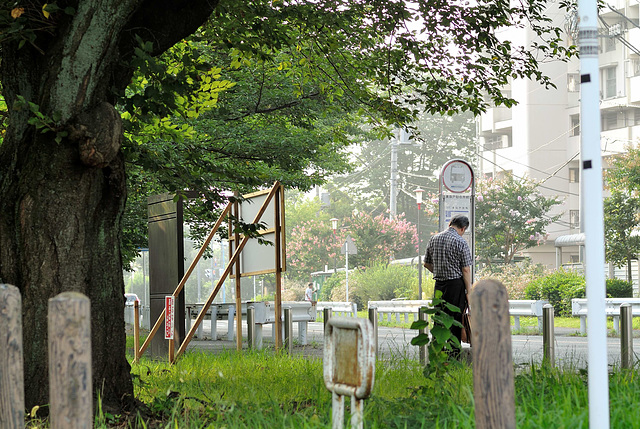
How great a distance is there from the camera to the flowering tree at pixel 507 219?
40.8m

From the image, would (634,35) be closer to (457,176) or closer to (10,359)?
(457,176)

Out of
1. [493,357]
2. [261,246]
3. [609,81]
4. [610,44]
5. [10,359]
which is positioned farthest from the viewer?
[610,44]

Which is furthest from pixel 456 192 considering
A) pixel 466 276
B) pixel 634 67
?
pixel 634 67

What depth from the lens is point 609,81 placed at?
164ft

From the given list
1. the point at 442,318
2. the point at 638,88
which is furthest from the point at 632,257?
the point at 442,318

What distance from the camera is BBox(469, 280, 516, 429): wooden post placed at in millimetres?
3012

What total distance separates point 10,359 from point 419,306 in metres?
13.5

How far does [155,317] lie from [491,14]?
23.5 ft

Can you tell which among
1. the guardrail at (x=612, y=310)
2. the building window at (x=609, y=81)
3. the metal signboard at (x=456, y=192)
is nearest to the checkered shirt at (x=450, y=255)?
the metal signboard at (x=456, y=192)

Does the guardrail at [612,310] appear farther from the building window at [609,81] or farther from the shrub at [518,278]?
the building window at [609,81]

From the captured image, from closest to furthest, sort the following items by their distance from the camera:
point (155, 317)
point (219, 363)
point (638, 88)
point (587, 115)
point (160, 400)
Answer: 1. point (587, 115)
2. point (160, 400)
3. point (219, 363)
4. point (155, 317)
5. point (638, 88)

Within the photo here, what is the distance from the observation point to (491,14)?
31.7 ft

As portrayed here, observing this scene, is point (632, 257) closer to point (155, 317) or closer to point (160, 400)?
point (155, 317)

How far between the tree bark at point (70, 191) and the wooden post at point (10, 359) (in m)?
2.73
